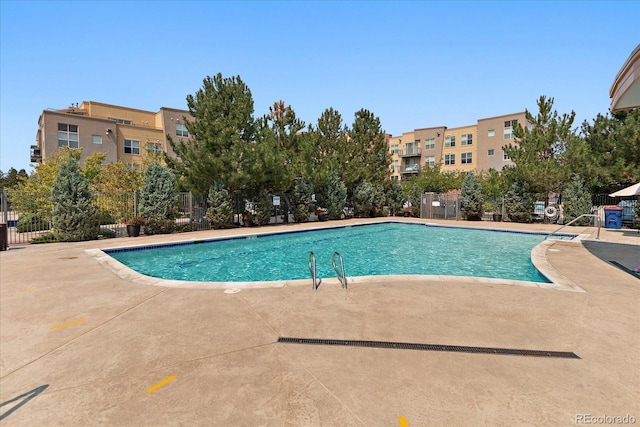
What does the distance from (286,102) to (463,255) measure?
47.8 ft

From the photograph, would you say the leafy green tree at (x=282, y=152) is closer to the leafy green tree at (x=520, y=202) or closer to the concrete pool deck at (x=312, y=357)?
the concrete pool deck at (x=312, y=357)

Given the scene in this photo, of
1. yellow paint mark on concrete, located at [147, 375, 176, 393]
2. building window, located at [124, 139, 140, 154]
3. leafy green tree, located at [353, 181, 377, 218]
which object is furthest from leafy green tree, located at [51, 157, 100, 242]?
building window, located at [124, 139, 140, 154]

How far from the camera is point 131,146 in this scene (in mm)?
34656

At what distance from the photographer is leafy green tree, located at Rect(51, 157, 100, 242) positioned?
42.7 ft

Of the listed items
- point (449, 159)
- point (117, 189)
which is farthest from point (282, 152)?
point (449, 159)

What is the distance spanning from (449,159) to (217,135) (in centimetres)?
4130

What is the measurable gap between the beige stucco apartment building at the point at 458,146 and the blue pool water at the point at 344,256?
86.2 feet

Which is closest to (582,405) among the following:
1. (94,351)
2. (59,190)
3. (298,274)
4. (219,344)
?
(219,344)

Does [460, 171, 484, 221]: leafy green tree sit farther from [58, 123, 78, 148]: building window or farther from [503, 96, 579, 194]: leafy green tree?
[58, 123, 78, 148]: building window

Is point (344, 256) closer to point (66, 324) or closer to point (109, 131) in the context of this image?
point (66, 324)

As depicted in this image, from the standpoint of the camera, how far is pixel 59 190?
42.5 feet

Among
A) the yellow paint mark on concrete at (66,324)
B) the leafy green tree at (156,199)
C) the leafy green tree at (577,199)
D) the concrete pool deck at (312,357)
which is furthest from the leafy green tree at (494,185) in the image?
the yellow paint mark on concrete at (66,324)

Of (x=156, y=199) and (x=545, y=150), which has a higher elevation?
(x=545, y=150)

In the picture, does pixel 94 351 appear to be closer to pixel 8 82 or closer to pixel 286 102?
pixel 8 82
